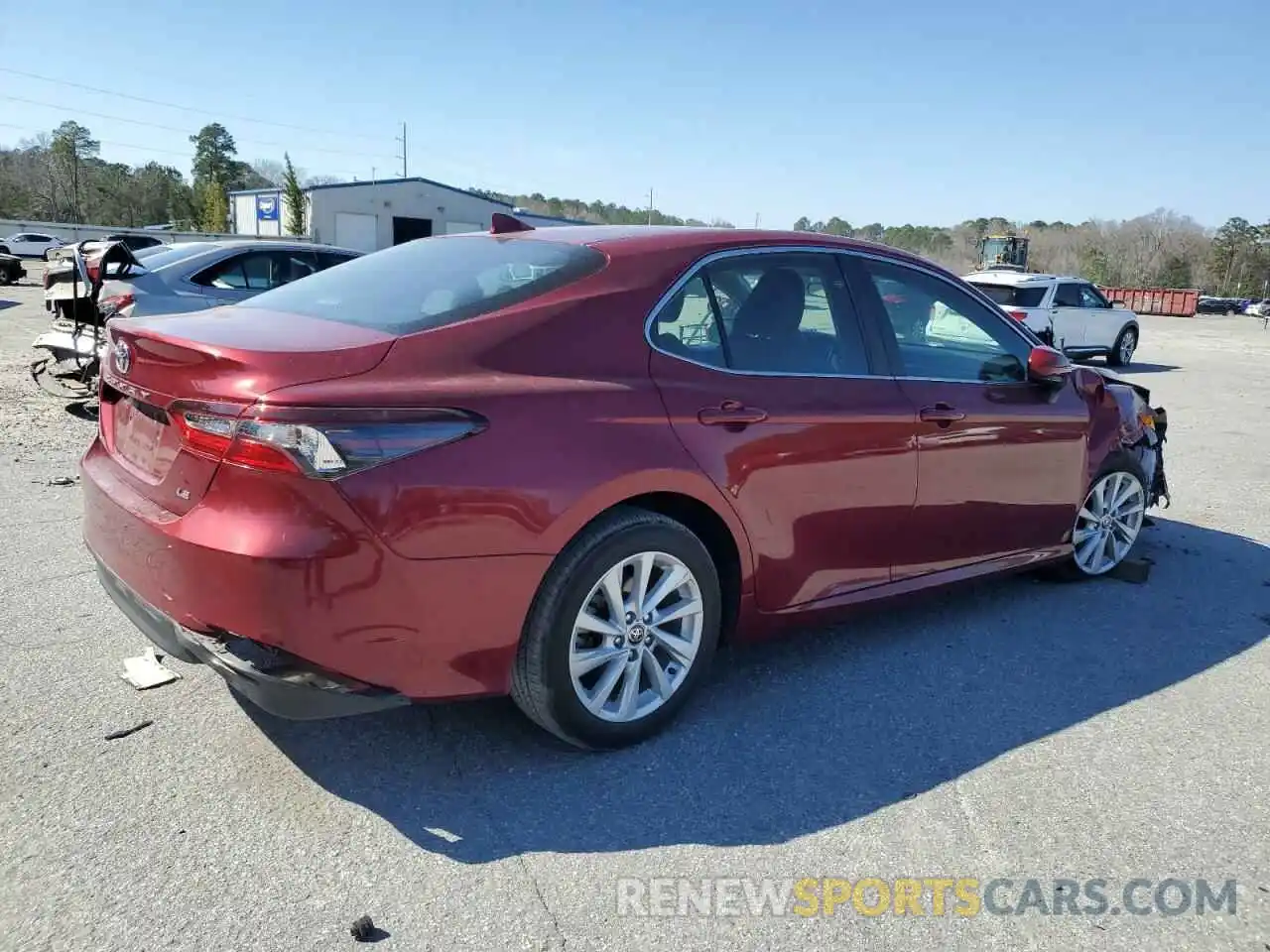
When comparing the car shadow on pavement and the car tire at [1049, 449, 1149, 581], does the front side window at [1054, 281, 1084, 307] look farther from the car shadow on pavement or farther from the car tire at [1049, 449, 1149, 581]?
the car shadow on pavement

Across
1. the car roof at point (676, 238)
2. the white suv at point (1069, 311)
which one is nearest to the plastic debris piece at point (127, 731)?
the car roof at point (676, 238)

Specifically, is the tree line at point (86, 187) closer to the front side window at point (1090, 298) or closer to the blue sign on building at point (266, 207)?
the blue sign on building at point (266, 207)

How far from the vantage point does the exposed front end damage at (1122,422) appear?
15.9 ft

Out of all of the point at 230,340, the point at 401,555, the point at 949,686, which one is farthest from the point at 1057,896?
the point at 230,340

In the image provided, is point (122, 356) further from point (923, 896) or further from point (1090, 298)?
point (1090, 298)

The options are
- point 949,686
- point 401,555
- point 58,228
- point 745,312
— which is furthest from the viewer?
point 58,228

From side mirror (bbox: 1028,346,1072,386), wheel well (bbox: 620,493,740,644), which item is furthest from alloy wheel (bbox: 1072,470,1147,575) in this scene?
wheel well (bbox: 620,493,740,644)

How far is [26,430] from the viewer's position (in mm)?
7707

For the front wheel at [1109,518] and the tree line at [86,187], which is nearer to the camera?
the front wheel at [1109,518]

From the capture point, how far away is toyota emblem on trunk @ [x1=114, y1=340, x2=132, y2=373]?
3014 mm

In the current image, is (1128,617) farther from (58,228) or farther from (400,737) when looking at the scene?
(58,228)

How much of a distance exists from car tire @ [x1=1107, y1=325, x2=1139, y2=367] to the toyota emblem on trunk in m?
19.6

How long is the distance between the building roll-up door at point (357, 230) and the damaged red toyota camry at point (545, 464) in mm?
45301

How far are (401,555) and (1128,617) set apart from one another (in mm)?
3683
